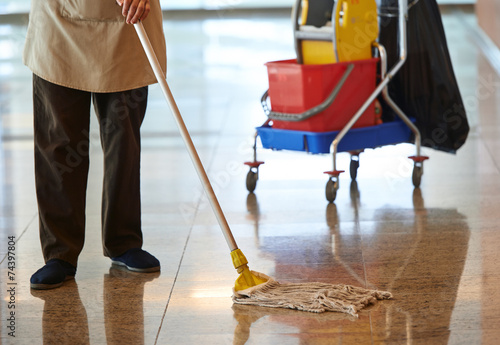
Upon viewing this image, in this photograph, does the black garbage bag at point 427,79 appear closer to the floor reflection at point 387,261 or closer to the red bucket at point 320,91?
the red bucket at point 320,91

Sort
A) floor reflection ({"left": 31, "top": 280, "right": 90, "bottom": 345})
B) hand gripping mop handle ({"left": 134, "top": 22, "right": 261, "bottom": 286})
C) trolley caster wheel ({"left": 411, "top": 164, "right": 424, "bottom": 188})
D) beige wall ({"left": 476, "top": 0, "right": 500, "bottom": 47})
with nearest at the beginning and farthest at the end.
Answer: floor reflection ({"left": 31, "top": 280, "right": 90, "bottom": 345}), hand gripping mop handle ({"left": 134, "top": 22, "right": 261, "bottom": 286}), trolley caster wheel ({"left": 411, "top": 164, "right": 424, "bottom": 188}), beige wall ({"left": 476, "top": 0, "right": 500, "bottom": 47})

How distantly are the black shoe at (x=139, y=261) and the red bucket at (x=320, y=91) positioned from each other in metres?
1.16

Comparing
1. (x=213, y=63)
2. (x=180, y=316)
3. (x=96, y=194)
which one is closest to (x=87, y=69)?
(x=180, y=316)

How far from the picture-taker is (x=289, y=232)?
3.30 m

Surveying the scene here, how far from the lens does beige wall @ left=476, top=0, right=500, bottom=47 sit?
8.02 m

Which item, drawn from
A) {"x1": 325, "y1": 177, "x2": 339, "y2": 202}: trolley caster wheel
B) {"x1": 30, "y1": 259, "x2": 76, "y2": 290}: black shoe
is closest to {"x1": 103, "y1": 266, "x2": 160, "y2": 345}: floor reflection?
{"x1": 30, "y1": 259, "x2": 76, "y2": 290}: black shoe

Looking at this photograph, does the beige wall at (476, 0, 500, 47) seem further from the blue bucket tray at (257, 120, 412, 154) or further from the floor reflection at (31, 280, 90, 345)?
the floor reflection at (31, 280, 90, 345)

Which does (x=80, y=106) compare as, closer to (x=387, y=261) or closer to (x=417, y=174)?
(x=387, y=261)

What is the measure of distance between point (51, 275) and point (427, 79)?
2133 mm

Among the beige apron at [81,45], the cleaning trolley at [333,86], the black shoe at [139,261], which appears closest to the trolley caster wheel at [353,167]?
the cleaning trolley at [333,86]

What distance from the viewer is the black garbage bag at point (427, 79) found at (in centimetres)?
390

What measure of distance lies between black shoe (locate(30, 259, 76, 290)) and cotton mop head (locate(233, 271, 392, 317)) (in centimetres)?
62

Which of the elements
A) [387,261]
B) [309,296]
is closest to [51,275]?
[309,296]

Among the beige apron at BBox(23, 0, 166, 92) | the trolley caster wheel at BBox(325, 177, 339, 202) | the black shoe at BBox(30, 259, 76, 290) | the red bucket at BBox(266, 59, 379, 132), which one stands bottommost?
the black shoe at BBox(30, 259, 76, 290)
